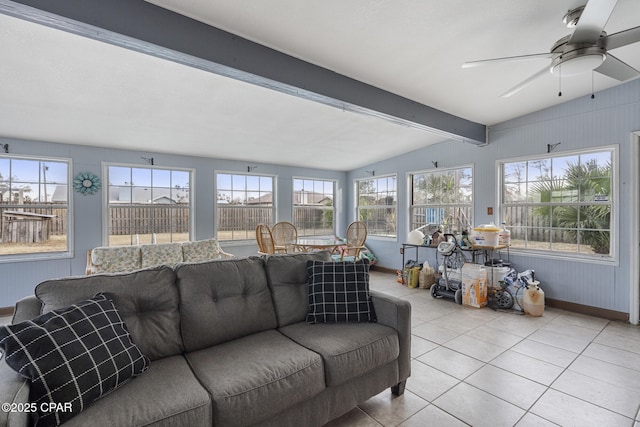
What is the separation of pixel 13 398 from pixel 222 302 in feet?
3.38

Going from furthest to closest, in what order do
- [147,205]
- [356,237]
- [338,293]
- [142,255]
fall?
[356,237] → [147,205] → [142,255] → [338,293]

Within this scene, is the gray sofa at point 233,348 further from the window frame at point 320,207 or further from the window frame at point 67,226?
the window frame at point 320,207

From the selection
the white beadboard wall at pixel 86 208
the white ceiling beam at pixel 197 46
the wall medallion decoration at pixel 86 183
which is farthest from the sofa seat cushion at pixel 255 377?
the wall medallion decoration at pixel 86 183

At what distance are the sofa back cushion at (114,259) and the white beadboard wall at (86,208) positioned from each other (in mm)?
552

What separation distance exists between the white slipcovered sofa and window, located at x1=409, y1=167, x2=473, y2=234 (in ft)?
12.5

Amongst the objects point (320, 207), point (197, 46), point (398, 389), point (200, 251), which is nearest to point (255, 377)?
point (398, 389)

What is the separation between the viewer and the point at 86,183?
434cm

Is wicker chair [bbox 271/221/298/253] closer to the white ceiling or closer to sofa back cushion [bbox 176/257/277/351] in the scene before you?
the white ceiling

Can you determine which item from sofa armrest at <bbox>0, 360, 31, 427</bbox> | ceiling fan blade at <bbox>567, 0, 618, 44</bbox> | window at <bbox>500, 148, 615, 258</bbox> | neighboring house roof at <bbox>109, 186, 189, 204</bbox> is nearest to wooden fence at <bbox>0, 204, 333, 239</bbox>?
neighboring house roof at <bbox>109, 186, 189, 204</bbox>

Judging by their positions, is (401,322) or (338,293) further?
(338,293)

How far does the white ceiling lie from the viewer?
83.9 inches

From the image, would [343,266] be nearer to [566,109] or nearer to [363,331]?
[363,331]

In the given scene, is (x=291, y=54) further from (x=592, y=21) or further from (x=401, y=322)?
(x=401, y=322)

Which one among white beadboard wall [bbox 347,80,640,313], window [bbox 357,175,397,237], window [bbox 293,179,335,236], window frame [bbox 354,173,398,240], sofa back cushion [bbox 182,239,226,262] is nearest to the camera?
white beadboard wall [bbox 347,80,640,313]
